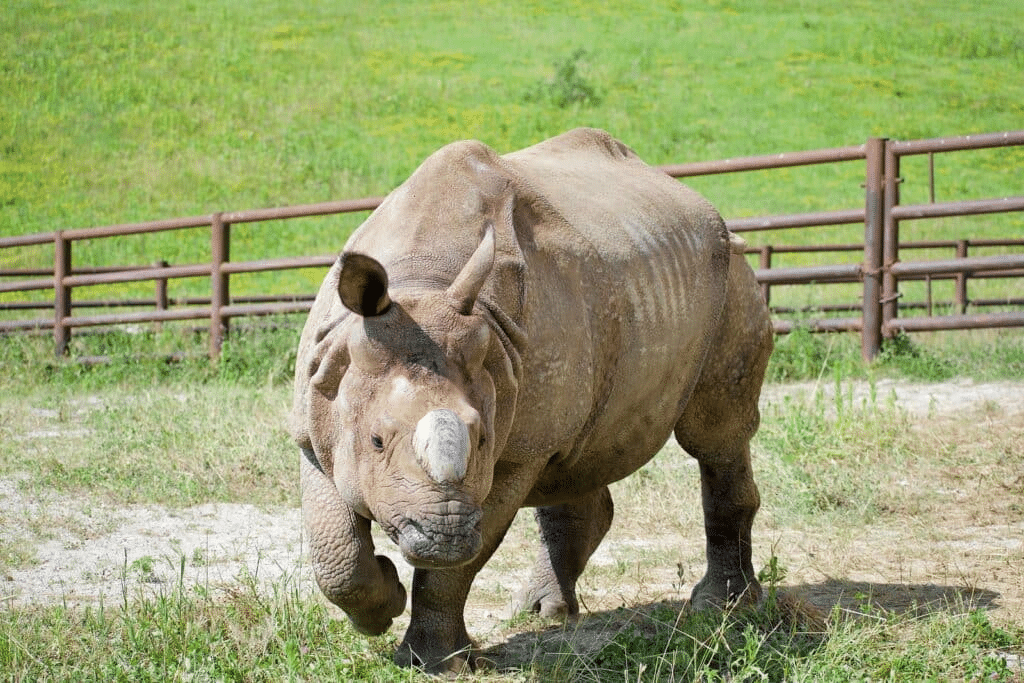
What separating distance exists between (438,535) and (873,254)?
637cm

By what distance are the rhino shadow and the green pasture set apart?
14.2 metres

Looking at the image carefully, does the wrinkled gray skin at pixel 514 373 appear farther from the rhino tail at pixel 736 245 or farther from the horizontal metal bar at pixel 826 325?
the horizontal metal bar at pixel 826 325

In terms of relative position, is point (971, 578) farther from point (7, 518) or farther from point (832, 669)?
point (7, 518)

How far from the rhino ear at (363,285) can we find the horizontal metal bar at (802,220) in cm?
603

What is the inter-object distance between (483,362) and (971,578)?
268 centimetres

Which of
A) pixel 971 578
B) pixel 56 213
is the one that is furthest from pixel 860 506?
pixel 56 213

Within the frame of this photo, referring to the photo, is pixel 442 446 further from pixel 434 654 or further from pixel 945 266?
pixel 945 266

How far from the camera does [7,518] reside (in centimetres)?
584

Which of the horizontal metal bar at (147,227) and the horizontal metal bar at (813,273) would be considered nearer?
the horizontal metal bar at (813,273)

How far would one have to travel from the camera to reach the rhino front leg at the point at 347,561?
377cm

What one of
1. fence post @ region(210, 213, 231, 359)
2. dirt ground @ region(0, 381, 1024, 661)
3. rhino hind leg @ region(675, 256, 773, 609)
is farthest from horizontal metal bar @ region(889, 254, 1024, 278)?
Result: fence post @ region(210, 213, 231, 359)

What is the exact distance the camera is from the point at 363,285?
3.40 meters

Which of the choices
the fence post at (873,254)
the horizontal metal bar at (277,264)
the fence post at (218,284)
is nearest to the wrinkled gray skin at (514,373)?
the fence post at (873,254)

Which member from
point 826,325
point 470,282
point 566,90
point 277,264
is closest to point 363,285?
point 470,282
